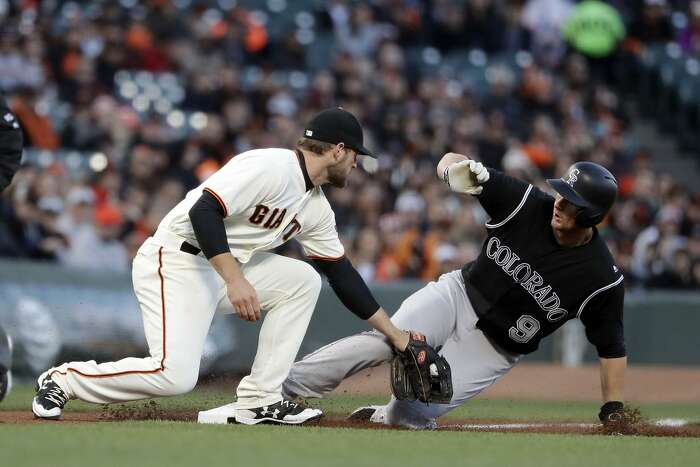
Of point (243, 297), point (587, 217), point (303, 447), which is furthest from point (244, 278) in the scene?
point (587, 217)

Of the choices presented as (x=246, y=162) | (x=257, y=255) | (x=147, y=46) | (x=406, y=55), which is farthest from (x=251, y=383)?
(x=406, y=55)

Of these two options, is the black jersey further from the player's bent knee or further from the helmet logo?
the player's bent knee

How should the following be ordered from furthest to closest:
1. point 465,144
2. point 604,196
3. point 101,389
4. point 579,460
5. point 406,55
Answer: point 406,55 < point 465,144 < point 604,196 < point 101,389 < point 579,460

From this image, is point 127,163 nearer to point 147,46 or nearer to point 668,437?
point 147,46

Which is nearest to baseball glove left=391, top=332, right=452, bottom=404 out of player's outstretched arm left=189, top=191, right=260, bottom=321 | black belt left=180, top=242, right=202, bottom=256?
player's outstretched arm left=189, top=191, right=260, bottom=321

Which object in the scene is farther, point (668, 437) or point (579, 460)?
point (668, 437)

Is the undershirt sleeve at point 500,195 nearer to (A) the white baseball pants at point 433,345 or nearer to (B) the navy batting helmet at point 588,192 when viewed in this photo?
(B) the navy batting helmet at point 588,192

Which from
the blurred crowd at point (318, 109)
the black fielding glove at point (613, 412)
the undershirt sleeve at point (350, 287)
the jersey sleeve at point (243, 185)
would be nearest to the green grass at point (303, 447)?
the black fielding glove at point (613, 412)
